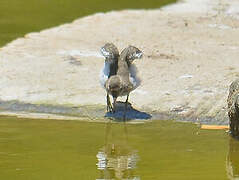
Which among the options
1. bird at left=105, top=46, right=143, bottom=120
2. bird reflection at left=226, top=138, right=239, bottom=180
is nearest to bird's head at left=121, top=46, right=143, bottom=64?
bird at left=105, top=46, right=143, bottom=120

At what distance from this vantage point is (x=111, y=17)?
17.1m

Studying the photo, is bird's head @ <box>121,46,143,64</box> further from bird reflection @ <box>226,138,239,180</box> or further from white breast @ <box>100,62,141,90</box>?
bird reflection @ <box>226,138,239,180</box>

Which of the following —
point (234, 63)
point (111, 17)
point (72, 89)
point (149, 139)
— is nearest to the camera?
point (149, 139)

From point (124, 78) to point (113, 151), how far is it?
2178 millimetres

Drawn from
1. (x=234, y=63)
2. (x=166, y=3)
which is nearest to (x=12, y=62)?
(x=234, y=63)

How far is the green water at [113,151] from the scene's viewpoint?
7938 millimetres

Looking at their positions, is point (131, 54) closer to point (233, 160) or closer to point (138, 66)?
point (138, 66)

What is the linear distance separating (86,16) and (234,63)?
212 inches

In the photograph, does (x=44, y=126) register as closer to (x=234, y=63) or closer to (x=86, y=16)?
(x=234, y=63)

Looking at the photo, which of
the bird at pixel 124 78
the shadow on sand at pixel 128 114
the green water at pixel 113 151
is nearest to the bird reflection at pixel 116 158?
the green water at pixel 113 151

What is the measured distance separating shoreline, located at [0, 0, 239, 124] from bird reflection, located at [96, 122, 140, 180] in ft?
3.76

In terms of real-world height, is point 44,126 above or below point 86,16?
below

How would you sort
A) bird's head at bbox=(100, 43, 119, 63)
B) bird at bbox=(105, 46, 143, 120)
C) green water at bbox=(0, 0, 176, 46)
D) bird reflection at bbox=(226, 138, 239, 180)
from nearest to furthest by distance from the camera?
bird reflection at bbox=(226, 138, 239, 180)
bird at bbox=(105, 46, 143, 120)
bird's head at bbox=(100, 43, 119, 63)
green water at bbox=(0, 0, 176, 46)

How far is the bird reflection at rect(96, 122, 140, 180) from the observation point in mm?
7934
